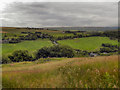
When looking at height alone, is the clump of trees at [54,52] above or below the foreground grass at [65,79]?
below

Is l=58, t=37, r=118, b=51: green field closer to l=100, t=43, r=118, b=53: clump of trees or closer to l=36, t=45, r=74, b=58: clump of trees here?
l=100, t=43, r=118, b=53: clump of trees

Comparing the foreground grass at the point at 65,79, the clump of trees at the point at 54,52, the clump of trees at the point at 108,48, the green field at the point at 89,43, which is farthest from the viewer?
the green field at the point at 89,43

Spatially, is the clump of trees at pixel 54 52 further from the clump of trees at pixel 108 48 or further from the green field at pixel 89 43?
the clump of trees at pixel 108 48

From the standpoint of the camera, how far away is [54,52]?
110688 millimetres

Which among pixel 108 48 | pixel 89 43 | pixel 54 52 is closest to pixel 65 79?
pixel 54 52

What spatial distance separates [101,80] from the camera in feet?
16.4

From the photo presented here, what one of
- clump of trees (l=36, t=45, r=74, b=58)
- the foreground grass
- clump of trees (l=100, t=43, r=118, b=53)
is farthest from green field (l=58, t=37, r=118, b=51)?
the foreground grass

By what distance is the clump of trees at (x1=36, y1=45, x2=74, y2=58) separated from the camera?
107 metres

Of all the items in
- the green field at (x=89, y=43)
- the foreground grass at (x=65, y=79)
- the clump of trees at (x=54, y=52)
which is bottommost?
the clump of trees at (x=54, y=52)

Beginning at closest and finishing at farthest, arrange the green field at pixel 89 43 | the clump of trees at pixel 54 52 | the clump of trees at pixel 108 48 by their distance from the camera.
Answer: the clump of trees at pixel 54 52, the clump of trees at pixel 108 48, the green field at pixel 89 43

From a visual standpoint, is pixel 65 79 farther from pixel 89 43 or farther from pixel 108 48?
pixel 89 43

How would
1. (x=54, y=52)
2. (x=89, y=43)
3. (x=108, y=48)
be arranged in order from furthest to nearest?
(x=89, y=43) → (x=108, y=48) → (x=54, y=52)

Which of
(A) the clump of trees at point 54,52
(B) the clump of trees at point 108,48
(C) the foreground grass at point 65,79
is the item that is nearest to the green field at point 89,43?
(B) the clump of trees at point 108,48

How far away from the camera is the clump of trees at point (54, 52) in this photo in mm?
106700
